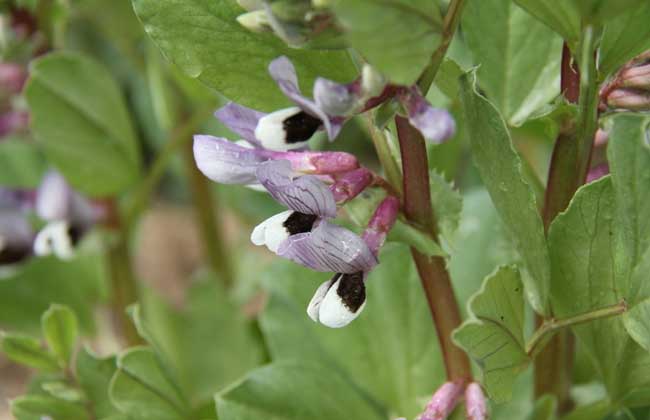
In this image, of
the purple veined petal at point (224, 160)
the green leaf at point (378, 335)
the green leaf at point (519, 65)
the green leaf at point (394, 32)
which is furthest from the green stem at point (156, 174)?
the green leaf at point (394, 32)

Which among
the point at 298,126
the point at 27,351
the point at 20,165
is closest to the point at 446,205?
the point at 298,126

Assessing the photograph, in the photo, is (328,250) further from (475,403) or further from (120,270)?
(120,270)

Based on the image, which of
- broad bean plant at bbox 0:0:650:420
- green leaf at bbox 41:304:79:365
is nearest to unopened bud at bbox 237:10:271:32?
broad bean plant at bbox 0:0:650:420

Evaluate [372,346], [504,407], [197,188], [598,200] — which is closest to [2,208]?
[197,188]

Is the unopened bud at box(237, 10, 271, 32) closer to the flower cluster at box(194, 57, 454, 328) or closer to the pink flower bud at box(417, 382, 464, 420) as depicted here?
the flower cluster at box(194, 57, 454, 328)

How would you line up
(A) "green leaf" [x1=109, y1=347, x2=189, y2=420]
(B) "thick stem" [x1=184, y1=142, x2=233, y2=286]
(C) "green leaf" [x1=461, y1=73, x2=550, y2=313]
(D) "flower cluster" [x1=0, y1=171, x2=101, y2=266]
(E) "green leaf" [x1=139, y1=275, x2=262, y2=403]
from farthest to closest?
1. (B) "thick stem" [x1=184, y1=142, x2=233, y2=286]
2. (E) "green leaf" [x1=139, y1=275, x2=262, y2=403]
3. (D) "flower cluster" [x1=0, y1=171, x2=101, y2=266]
4. (A) "green leaf" [x1=109, y1=347, x2=189, y2=420]
5. (C) "green leaf" [x1=461, y1=73, x2=550, y2=313]

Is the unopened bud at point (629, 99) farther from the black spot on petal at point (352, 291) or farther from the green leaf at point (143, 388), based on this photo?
the green leaf at point (143, 388)

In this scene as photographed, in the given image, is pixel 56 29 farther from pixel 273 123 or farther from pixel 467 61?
pixel 273 123
